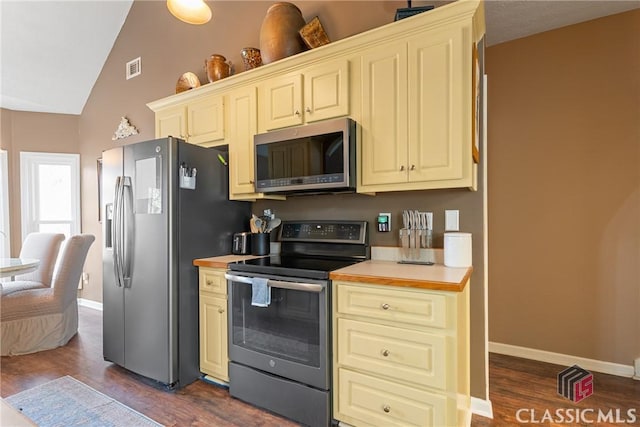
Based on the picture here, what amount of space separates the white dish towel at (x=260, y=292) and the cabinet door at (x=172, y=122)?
1.71 meters

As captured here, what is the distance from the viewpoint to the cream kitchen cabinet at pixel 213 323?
2.40 meters

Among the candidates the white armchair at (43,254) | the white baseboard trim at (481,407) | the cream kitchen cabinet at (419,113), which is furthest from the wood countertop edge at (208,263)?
the white armchair at (43,254)

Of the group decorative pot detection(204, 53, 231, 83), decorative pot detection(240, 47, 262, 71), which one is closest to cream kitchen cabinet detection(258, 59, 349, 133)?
decorative pot detection(240, 47, 262, 71)

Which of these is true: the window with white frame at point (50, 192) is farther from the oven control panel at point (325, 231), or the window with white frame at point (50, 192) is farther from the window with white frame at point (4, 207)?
the oven control panel at point (325, 231)

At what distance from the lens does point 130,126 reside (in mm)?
4246

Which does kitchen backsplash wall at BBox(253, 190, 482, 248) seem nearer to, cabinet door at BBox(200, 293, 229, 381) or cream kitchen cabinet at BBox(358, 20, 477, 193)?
cream kitchen cabinet at BBox(358, 20, 477, 193)

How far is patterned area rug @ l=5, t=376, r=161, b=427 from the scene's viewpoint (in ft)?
6.72

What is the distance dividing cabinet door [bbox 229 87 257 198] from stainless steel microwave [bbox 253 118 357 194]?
16 cm

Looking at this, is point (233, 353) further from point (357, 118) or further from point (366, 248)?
point (357, 118)

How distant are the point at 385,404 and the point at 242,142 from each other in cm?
209

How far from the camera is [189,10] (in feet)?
6.96

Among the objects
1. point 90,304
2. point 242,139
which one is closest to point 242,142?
point 242,139

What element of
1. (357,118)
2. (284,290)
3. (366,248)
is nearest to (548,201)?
(366,248)

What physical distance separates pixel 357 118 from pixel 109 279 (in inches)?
92.1
